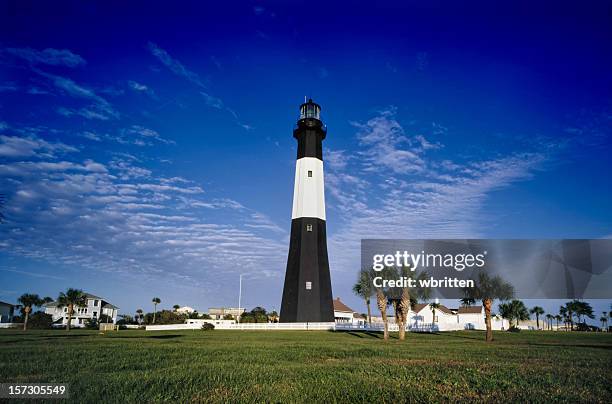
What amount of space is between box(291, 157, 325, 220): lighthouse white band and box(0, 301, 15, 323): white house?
223ft

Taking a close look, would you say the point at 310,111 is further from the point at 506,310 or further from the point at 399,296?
the point at 506,310

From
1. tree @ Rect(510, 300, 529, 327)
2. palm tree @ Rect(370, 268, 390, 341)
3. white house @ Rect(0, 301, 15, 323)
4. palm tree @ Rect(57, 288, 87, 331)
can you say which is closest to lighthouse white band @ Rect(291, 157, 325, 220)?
palm tree @ Rect(370, 268, 390, 341)

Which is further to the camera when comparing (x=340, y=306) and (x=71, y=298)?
(x=340, y=306)

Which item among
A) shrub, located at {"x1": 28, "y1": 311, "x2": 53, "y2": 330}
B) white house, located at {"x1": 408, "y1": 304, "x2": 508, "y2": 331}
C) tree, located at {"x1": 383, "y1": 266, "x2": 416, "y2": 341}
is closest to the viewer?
tree, located at {"x1": 383, "y1": 266, "x2": 416, "y2": 341}

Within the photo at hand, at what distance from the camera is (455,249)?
39.5 m

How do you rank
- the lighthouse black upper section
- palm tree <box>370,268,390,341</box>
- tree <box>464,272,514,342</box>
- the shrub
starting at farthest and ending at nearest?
the shrub, the lighthouse black upper section, palm tree <box>370,268,390,341</box>, tree <box>464,272,514,342</box>

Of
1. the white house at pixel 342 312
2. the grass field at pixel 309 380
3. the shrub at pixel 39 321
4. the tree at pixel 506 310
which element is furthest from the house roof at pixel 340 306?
the grass field at pixel 309 380

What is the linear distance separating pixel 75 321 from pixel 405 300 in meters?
65.5

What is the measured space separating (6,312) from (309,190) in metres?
72.1

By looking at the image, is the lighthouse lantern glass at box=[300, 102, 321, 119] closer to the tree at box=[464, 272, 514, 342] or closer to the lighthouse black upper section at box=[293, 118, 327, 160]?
the lighthouse black upper section at box=[293, 118, 327, 160]

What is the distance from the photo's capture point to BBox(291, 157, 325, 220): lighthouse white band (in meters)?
43.5

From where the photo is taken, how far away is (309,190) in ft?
144

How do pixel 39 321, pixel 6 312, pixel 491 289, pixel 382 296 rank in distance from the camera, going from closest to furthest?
1. pixel 491 289
2. pixel 382 296
3. pixel 39 321
4. pixel 6 312

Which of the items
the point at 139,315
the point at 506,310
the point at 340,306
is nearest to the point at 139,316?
the point at 139,315
